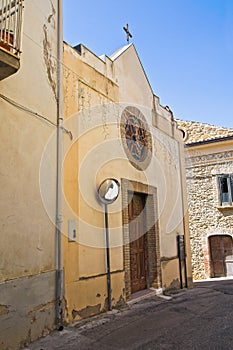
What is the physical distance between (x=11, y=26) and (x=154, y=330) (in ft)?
18.4

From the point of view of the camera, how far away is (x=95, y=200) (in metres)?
6.59

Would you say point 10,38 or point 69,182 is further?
point 69,182

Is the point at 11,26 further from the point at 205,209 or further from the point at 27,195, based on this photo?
the point at 205,209

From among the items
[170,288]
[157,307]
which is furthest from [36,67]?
[170,288]

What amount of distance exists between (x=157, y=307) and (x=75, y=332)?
8.37 feet

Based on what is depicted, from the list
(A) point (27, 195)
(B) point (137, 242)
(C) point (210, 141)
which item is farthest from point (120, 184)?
(C) point (210, 141)

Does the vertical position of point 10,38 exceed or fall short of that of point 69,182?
it exceeds it

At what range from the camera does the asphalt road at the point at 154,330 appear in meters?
4.59

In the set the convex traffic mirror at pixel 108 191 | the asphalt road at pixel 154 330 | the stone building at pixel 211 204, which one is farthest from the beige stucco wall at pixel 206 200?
the convex traffic mirror at pixel 108 191

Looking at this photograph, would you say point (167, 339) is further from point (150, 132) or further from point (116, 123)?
point (150, 132)

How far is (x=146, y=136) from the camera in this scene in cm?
934

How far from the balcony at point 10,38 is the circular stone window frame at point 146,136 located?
3915 millimetres

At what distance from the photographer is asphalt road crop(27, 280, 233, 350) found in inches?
181

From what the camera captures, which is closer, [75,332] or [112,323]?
[75,332]
